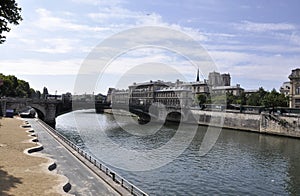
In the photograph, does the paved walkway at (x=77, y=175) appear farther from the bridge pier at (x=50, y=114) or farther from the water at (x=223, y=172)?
the bridge pier at (x=50, y=114)

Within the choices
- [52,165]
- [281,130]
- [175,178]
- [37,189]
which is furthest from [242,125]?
[37,189]

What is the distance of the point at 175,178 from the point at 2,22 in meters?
18.7

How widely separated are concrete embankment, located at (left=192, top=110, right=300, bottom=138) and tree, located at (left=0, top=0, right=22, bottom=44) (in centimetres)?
5511

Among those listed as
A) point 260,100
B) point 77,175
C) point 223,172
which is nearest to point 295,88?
point 260,100

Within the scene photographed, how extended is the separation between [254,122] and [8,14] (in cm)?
6132

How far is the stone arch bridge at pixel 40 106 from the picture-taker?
68.8 meters

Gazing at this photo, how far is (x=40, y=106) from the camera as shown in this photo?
247 ft

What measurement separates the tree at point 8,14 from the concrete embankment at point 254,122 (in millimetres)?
55108

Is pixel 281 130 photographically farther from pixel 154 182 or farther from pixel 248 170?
pixel 154 182

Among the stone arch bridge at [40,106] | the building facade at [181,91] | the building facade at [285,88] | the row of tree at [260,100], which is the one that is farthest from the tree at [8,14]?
the building facade at [285,88]

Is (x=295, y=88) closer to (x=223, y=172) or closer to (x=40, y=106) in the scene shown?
(x=223, y=172)

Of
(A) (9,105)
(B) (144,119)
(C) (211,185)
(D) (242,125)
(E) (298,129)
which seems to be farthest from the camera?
(B) (144,119)

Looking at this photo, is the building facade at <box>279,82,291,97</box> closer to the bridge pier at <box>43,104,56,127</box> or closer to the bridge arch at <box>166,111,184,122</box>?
the bridge arch at <box>166,111,184,122</box>

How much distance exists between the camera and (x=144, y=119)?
347 feet
